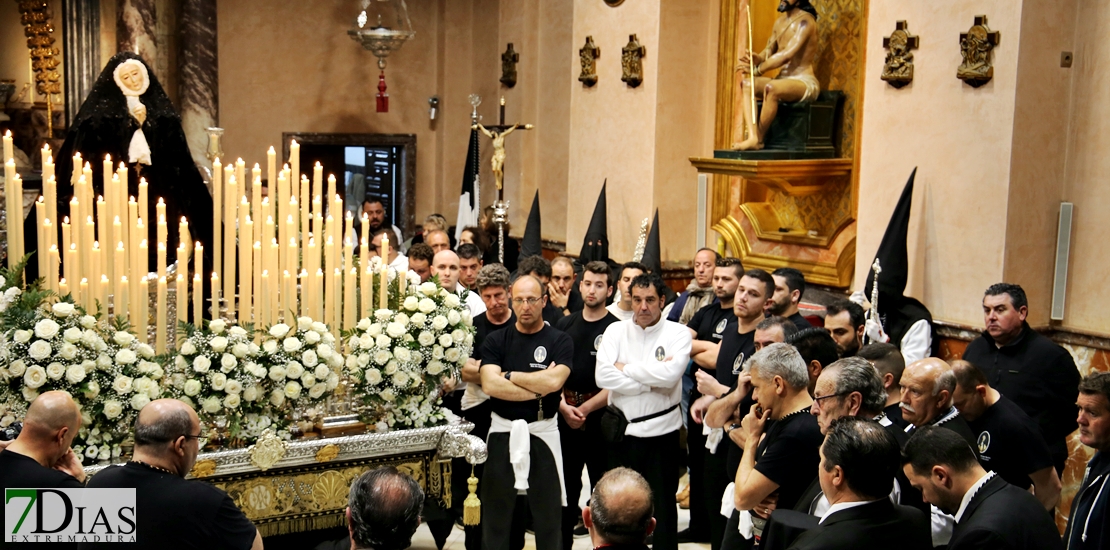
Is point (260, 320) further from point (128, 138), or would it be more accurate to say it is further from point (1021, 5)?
point (1021, 5)

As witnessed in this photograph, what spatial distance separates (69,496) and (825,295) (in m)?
5.97

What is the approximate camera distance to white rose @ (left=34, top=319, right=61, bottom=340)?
432 centimetres

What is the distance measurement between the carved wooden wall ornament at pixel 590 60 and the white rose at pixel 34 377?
7386mm

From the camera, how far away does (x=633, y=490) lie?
128 inches

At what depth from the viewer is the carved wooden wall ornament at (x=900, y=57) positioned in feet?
24.2

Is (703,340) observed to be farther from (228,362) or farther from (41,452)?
(41,452)

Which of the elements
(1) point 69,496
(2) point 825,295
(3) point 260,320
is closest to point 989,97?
(2) point 825,295

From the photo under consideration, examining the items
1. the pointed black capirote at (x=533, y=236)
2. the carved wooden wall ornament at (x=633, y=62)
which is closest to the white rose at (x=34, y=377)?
the carved wooden wall ornament at (x=633, y=62)

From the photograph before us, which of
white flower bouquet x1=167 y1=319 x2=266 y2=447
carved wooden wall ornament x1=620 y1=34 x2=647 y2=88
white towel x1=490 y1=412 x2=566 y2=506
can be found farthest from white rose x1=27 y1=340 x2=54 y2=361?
carved wooden wall ornament x1=620 y1=34 x2=647 y2=88

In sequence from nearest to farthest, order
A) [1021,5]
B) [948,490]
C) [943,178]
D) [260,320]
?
[948,490] → [260,320] → [1021,5] → [943,178]

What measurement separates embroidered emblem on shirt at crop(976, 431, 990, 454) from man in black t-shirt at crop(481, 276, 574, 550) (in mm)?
2058

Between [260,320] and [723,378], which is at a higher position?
[260,320]

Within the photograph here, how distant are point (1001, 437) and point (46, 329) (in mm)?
3847

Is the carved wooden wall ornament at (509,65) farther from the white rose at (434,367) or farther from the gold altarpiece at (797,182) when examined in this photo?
the white rose at (434,367)
